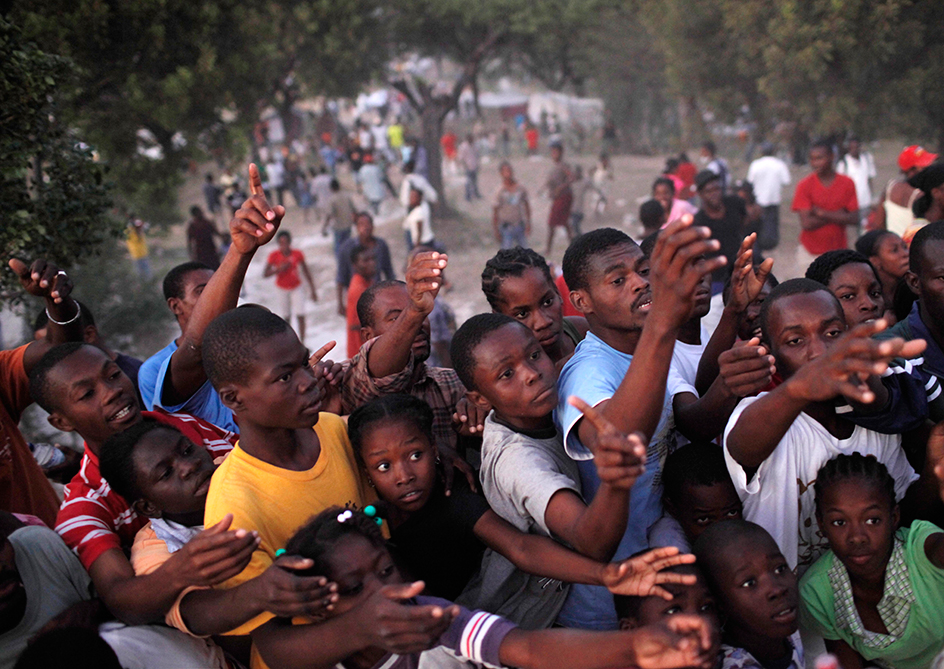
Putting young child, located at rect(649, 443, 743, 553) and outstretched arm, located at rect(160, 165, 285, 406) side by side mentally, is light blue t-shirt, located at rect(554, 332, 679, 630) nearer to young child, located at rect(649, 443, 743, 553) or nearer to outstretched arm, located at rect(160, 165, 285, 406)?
young child, located at rect(649, 443, 743, 553)

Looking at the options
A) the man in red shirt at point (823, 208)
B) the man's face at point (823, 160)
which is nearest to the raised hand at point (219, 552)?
the man in red shirt at point (823, 208)

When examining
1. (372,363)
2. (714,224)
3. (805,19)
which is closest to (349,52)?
(805,19)

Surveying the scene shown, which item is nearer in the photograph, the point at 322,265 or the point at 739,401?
the point at 739,401

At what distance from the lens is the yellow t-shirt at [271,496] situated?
2266 millimetres

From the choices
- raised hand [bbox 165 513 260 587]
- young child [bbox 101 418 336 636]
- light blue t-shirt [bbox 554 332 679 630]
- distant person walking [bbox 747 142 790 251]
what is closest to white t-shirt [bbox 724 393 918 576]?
light blue t-shirt [bbox 554 332 679 630]

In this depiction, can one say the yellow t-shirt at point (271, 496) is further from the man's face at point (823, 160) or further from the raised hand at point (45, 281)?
the man's face at point (823, 160)

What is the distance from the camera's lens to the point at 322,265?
15570mm

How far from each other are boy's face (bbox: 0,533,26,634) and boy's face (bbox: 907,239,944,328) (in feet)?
10.6

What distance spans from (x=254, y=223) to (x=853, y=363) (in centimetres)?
196

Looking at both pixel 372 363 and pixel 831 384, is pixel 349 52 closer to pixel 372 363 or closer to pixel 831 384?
pixel 372 363

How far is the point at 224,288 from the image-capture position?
2984 millimetres

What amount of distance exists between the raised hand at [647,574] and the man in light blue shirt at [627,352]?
335mm

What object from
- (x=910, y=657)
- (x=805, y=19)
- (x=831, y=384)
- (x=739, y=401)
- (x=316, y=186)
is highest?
(x=805, y=19)

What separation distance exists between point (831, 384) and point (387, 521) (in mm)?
1472
